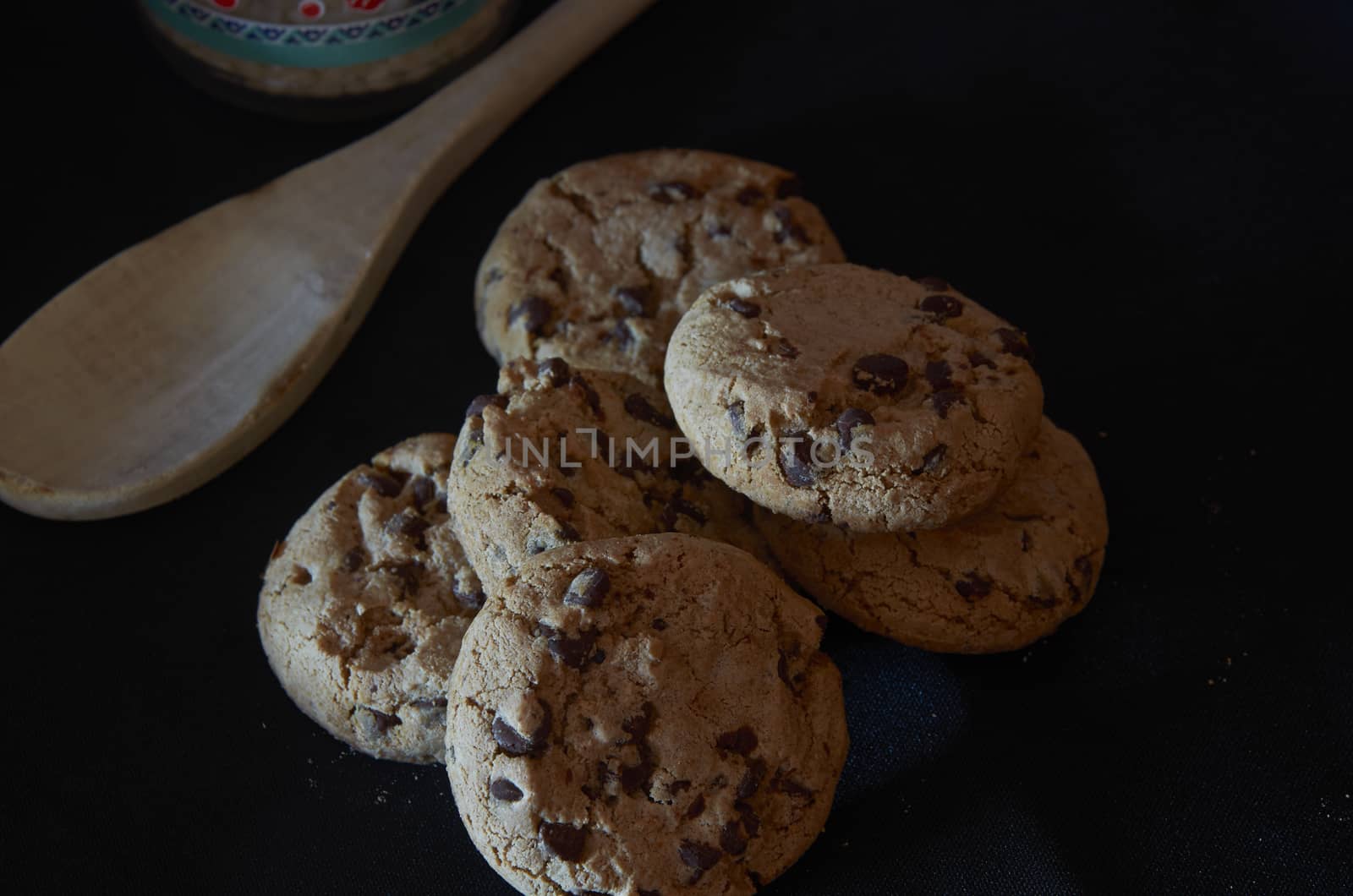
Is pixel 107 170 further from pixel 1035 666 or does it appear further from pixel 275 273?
pixel 1035 666

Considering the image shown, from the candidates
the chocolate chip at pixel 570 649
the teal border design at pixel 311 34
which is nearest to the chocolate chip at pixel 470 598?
the chocolate chip at pixel 570 649

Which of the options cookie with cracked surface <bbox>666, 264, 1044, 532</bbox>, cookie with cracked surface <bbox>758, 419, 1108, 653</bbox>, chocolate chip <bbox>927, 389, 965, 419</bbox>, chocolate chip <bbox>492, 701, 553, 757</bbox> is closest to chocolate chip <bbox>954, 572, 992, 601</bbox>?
cookie with cracked surface <bbox>758, 419, 1108, 653</bbox>

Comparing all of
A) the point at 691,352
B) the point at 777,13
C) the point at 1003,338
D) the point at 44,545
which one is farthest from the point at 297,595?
the point at 777,13

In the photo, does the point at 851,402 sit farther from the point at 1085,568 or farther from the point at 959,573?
the point at 1085,568

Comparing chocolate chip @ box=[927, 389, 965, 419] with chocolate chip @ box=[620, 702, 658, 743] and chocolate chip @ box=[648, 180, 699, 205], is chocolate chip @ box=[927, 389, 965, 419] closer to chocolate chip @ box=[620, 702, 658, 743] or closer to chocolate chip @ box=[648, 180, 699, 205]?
chocolate chip @ box=[620, 702, 658, 743]

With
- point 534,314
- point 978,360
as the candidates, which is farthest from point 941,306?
point 534,314

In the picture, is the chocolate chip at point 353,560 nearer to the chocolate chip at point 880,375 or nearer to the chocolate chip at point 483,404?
the chocolate chip at point 483,404
